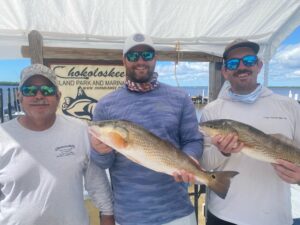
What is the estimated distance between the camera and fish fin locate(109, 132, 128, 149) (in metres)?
2.45

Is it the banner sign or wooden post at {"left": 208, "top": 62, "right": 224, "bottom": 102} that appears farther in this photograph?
wooden post at {"left": 208, "top": 62, "right": 224, "bottom": 102}

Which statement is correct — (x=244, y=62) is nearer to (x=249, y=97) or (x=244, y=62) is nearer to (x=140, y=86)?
(x=249, y=97)

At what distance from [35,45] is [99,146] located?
6.56 feet

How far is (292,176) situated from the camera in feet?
8.93

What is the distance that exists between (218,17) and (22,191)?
3269 mm

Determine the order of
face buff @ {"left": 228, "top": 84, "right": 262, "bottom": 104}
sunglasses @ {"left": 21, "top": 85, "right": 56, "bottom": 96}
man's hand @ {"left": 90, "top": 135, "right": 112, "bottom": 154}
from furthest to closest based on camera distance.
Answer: face buff @ {"left": 228, "top": 84, "right": 262, "bottom": 104}, sunglasses @ {"left": 21, "top": 85, "right": 56, "bottom": 96}, man's hand @ {"left": 90, "top": 135, "right": 112, "bottom": 154}

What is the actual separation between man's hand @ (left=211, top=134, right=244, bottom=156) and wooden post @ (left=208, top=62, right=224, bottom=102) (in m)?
2.39

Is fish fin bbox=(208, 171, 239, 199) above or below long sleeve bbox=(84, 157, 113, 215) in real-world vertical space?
above

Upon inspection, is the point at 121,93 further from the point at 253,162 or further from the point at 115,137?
the point at 253,162

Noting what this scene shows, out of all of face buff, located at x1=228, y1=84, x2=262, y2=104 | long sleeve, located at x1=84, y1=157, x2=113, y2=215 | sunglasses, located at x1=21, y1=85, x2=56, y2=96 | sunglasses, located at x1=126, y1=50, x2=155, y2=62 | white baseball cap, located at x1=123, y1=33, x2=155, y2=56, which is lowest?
long sleeve, located at x1=84, y1=157, x2=113, y2=215

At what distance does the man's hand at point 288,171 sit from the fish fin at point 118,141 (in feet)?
4.28

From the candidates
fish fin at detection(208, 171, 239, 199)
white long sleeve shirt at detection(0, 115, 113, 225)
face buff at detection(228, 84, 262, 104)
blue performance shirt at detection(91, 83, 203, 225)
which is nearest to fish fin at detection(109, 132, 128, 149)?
blue performance shirt at detection(91, 83, 203, 225)

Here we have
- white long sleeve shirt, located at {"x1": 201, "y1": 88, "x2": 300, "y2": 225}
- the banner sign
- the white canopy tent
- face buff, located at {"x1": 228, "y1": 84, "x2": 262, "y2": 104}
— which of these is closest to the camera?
white long sleeve shirt, located at {"x1": 201, "y1": 88, "x2": 300, "y2": 225}

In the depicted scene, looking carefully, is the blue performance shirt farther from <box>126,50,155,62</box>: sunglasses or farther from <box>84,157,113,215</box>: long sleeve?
<box>126,50,155,62</box>: sunglasses
